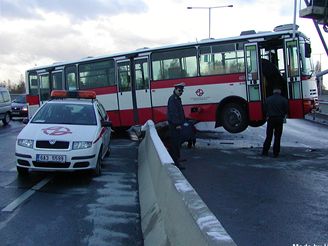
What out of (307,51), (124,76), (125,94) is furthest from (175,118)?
(124,76)

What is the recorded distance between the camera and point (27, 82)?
76.1ft

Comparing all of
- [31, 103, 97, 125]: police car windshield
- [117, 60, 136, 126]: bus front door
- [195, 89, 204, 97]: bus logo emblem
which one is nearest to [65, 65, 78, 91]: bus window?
[117, 60, 136, 126]: bus front door

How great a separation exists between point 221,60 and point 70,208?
10579mm

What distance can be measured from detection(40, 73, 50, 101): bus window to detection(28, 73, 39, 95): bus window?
1.46 ft

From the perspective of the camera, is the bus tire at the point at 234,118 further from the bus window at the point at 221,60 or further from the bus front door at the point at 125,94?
the bus front door at the point at 125,94

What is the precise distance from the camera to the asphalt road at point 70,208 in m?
5.73

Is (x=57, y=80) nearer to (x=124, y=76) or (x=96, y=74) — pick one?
(x=96, y=74)

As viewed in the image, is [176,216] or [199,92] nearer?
[176,216]

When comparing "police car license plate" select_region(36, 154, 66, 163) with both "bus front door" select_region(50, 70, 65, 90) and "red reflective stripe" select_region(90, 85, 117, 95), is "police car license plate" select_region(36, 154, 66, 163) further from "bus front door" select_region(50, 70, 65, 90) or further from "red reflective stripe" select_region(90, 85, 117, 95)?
"bus front door" select_region(50, 70, 65, 90)

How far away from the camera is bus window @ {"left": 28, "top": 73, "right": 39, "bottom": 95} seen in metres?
22.7

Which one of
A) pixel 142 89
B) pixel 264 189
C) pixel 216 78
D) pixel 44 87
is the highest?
pixel 44 87

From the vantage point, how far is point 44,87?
73.0 ft

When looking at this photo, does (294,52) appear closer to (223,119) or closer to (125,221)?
(223,119)

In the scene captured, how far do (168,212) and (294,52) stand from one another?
11930mm
